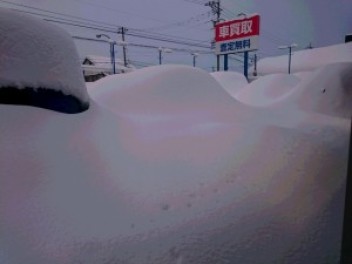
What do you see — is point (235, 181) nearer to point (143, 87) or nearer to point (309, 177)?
point (309, 177)

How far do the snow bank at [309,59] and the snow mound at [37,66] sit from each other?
2.55 m

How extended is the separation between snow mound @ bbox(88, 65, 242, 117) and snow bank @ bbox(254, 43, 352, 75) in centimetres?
173

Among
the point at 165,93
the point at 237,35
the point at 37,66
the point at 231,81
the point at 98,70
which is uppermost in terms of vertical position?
the point at 237,35

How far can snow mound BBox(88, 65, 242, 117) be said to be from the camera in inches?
134

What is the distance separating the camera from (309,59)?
1212 centimetres

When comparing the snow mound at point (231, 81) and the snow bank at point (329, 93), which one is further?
the snow mound at point (231, 81)

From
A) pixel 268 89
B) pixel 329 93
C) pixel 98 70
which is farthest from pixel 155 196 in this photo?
pixel 98 70

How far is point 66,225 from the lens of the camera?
132cm

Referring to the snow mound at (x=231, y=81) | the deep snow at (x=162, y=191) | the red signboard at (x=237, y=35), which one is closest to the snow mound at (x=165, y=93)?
the deep snow at (x=162, y=191)

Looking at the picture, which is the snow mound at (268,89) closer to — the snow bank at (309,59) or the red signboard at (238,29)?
the snow bank at (309,59)

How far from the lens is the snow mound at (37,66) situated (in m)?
1.86

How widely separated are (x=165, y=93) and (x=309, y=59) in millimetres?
10812

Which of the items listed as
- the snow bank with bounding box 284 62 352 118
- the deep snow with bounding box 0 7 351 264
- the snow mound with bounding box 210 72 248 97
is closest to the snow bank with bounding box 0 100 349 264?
the deep snow with bounding box 0 7 351 264

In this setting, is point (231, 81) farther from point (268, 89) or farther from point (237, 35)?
point (237, 35)
